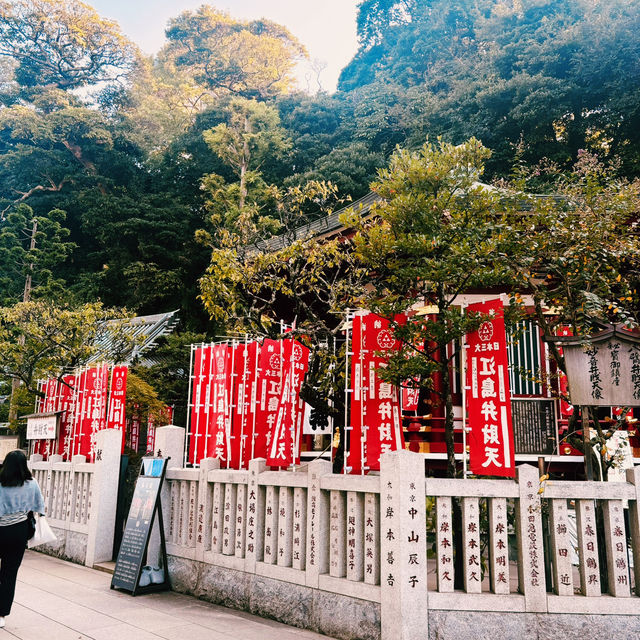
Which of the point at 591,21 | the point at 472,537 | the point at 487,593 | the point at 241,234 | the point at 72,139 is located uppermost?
the point at 591,21

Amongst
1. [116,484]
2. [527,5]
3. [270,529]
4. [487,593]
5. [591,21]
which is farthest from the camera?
[527,5]

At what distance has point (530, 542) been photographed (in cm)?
557

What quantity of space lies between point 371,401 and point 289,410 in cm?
135

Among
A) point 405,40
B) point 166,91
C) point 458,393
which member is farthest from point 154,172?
point 458,393

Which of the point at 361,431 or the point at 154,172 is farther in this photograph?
the point at 154,172

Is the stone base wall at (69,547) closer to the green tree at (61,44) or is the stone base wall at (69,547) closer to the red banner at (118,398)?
the red banner at (118,398)

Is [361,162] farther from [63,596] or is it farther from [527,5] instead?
[63,596]

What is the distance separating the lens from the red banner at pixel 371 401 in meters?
7.14

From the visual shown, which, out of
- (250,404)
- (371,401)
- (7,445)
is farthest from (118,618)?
(7,445)

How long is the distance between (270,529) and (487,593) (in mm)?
2726

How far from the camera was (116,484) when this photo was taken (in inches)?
402

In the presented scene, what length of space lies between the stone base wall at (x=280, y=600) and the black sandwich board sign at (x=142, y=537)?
31 cm

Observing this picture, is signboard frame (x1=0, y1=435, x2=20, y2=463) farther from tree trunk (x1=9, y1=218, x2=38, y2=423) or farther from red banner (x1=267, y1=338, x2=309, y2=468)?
red banner (x1=267, y1=338, x2=309, y2=468)

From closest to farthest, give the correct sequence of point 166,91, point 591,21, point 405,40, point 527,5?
point 591,21, point 527,5, point 405,40, point 166,91
